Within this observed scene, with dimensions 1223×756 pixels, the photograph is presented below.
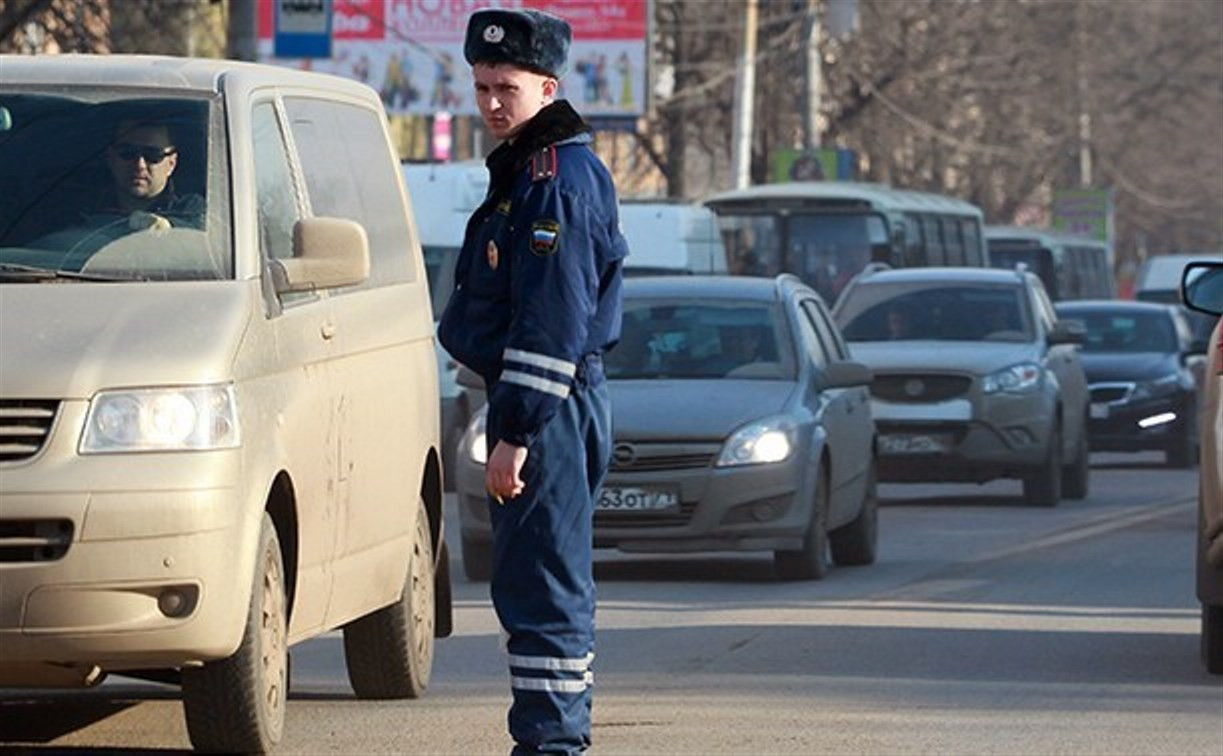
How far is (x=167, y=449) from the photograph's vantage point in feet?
26.3

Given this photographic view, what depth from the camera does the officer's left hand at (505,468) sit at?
6746 millimetres

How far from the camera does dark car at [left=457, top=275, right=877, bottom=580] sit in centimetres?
1547

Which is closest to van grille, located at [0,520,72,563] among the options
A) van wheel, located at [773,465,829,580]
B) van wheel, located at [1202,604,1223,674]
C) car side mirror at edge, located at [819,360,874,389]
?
van wheel, located at [1202,604,1223,674]

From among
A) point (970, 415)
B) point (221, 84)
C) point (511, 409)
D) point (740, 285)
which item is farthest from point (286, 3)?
point (511, 409)

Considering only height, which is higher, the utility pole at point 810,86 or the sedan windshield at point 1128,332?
the utility pole at point 810,86

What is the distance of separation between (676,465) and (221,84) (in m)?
6.63

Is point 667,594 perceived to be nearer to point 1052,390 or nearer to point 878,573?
point 878,573

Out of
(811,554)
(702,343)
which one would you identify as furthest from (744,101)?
(811,554)

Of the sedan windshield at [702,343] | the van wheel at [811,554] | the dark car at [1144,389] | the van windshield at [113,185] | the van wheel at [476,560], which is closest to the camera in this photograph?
the van windshield at [113,185]

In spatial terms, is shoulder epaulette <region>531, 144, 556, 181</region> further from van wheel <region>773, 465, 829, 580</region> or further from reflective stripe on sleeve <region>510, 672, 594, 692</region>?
van wheel <region>773, 465, 829, 580</region>

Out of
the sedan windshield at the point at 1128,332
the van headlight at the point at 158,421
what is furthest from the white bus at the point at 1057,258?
the van headlight at the point at 158,421

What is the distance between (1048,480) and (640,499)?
8.46m

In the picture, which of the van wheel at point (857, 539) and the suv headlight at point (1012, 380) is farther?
the suv headlight at point (1012, 380)

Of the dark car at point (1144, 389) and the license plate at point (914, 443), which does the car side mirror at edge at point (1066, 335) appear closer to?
the license plate at point (914, 443)
